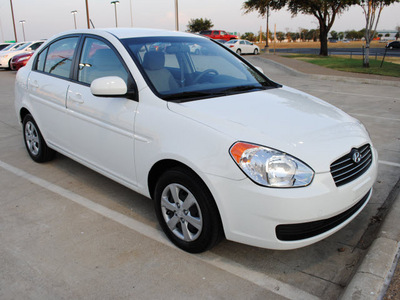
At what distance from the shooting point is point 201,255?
298cm

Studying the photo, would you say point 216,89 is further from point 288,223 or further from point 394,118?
point 394,118

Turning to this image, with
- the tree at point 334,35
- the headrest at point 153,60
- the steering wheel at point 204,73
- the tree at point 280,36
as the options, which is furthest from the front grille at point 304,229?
the tree at point 334,35

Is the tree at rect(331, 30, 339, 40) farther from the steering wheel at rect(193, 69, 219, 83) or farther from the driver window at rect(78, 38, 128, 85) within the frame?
the driver window at rect(78, 38, 128, 85)

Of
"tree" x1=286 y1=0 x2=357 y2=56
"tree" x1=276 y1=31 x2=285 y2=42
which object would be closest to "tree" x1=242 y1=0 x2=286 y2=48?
"tree" x1=286 y1=0 x2=357 y2=56

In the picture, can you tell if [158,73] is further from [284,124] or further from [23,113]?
[23,113]

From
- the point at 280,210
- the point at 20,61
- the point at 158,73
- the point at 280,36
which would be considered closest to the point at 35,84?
the point at 158,73

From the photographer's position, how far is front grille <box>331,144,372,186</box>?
260cm

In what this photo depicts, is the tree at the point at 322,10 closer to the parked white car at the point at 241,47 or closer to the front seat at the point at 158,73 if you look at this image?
the parked white car at the point at 241,47

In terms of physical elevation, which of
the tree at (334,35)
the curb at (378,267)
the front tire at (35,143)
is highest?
the tree at (334,35)

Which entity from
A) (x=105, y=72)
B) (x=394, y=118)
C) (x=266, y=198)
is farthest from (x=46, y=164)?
(x=394, y=118)

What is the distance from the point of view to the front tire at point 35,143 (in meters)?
4.81

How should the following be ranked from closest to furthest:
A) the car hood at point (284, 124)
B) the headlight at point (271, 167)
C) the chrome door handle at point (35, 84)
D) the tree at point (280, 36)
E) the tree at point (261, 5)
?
the headlight at point (271, 167) < the car hood at point (284, 124) < the chrome door handle at point (35, 84) < the tree at point (261, 5) < the tree at point (280, 36)

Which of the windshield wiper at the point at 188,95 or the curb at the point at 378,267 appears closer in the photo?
the curb at the point at 378,267

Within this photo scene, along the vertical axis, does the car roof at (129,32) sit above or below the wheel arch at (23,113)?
above
